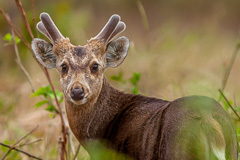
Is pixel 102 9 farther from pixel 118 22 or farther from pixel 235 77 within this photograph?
pixel 118 22

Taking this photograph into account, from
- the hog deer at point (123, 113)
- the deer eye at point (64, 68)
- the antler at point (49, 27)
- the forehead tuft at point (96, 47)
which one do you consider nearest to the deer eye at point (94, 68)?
the hog deer at point (123, 113)

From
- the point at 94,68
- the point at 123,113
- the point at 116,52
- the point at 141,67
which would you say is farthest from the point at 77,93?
the point at 141,67

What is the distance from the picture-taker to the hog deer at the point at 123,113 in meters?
4.23

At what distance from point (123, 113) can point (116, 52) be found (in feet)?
2.12

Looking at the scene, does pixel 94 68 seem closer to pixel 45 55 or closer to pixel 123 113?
pixel 123 113

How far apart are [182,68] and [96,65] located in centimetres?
540

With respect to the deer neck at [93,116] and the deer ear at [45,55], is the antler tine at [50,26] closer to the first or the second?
the deer ear at [45,55]

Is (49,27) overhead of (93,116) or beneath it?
overhead

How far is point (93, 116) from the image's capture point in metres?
5.47

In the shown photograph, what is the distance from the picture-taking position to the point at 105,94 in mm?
5586

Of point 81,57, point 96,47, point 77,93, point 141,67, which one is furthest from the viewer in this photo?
point 141,67

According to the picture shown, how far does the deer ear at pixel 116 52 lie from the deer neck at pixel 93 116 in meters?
0.29

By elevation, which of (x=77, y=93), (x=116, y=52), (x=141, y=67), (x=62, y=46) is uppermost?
(x=62, y=46)

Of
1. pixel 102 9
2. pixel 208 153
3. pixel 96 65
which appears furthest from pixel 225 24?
pixel 208 153
